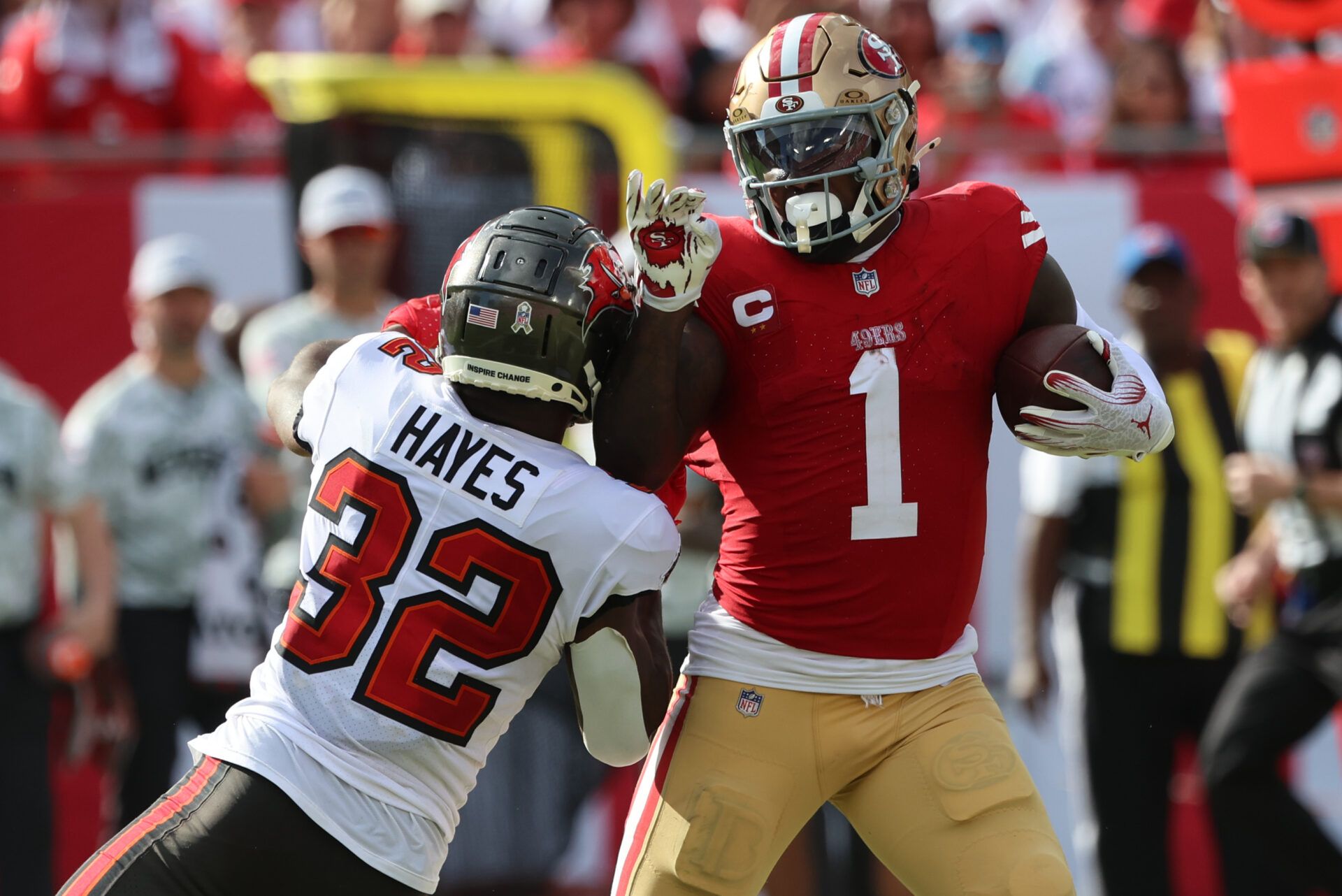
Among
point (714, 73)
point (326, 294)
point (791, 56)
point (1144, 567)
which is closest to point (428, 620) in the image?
point (791, 56)

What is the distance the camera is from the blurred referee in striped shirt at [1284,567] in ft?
17.7

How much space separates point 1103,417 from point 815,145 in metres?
0.70

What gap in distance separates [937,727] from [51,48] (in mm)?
5098

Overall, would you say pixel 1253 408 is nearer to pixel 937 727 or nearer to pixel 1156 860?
pixel 1156 860

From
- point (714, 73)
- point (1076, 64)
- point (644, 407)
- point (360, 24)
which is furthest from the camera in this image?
point (1076, 64)

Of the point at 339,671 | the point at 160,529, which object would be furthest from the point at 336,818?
the point at 160,529

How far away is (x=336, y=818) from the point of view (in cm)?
293

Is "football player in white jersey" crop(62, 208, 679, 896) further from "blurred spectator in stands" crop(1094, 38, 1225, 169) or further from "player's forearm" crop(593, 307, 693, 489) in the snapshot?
"blurred spectator in stands" crop(1094, 38, 1225, 169)

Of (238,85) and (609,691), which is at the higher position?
(238,85)

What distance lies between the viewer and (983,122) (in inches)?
282

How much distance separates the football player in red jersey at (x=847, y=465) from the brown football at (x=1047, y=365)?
1.0 inches

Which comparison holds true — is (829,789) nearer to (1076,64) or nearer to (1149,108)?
(1149,108)

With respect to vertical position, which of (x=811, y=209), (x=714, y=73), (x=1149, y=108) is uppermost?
(x=811, y=209)

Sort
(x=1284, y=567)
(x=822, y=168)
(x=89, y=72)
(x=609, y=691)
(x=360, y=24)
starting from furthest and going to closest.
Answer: (x=360, y=24) < (x=89, y=72) < (x=1284, y=567) < (x=822, y=168) < (x=609, y=691)
